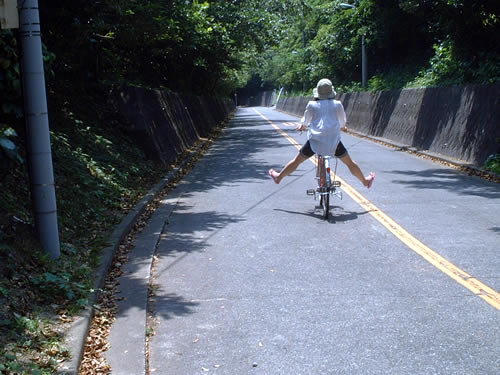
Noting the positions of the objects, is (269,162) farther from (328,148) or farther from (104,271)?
(104,271)

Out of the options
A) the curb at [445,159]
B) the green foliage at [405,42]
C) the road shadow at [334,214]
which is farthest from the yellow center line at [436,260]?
the green foliage at [405,42]

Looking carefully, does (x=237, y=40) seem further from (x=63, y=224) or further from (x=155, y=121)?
(x=63, y=224)

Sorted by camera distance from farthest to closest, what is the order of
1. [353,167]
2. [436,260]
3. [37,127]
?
[353,167]
[436,260]
[37,127]

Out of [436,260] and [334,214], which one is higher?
[436,260]

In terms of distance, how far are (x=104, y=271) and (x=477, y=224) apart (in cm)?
503

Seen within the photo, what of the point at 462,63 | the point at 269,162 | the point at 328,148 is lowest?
the point at 269,162

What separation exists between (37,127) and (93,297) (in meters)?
1.87

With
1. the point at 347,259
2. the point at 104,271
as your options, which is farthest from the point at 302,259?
the point at 104,271

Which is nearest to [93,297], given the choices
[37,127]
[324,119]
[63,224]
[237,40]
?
[37,127]

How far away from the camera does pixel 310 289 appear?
5.69m

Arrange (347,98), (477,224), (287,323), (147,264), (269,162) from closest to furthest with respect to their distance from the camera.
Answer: (287,323), (147,264), (477,224), (269,162), (347,98)

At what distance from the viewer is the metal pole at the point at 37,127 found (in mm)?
5977

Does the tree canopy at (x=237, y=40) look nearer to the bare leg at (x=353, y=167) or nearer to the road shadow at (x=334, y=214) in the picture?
the road shadow at (x=334, y=214)

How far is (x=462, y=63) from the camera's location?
19.9 metres
